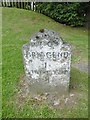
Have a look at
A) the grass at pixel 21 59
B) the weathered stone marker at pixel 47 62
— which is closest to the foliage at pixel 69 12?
the grass at pixel 21 59

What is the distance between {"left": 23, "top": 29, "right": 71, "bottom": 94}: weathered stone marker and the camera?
22.3 ft

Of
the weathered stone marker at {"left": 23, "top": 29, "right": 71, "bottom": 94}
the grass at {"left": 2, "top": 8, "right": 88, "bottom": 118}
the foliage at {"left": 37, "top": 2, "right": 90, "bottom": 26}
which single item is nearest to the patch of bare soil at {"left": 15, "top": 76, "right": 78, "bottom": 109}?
the grass at {"left": 2, "top": 8, "right": 88, "bottom": 118}

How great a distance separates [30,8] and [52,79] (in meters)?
8.76

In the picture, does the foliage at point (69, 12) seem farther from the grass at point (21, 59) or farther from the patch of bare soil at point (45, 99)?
the patch of bare soil at point (45, 99)

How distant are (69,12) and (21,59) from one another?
4518 mm

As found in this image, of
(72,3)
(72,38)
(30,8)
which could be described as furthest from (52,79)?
(30,8)

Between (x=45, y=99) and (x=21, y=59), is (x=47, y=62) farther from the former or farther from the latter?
(x=21, y=59)

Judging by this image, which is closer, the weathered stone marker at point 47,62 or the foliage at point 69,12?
the weathered stone marker at point 47,62

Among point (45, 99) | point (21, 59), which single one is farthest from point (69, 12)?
point (45, 99)

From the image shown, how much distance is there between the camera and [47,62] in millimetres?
6961

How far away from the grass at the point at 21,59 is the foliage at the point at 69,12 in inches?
11.1

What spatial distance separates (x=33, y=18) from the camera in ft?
45.3

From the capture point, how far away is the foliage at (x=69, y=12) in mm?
12670

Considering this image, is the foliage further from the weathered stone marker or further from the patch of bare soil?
the patch of bare soil
